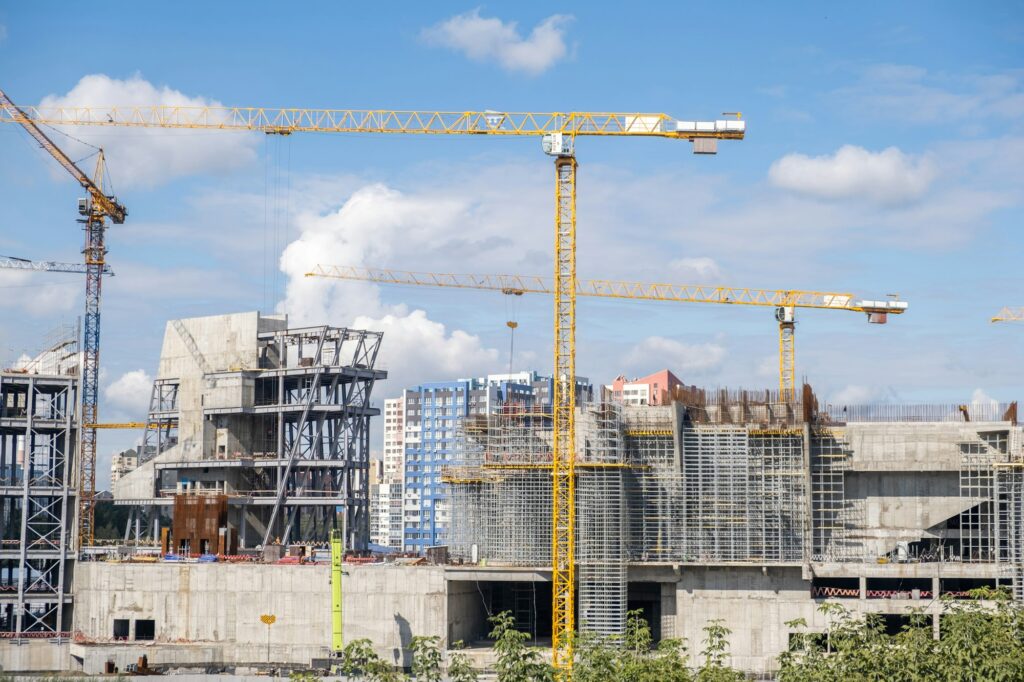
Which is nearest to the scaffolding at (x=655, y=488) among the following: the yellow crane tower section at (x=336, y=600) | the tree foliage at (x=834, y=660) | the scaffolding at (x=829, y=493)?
the scaffolding at (x=829, y=493)

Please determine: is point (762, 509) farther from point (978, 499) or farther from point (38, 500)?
point (38, 500)

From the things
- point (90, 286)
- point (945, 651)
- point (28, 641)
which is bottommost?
point (28, 641)

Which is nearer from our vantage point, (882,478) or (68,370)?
(882,478)

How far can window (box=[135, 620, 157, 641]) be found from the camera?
→ 341 feet

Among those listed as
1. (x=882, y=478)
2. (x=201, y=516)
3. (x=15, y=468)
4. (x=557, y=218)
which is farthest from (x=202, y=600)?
(x=882, y=478)

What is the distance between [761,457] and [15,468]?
64.0m

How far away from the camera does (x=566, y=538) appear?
95.8 metres

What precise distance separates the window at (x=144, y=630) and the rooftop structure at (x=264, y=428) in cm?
1200

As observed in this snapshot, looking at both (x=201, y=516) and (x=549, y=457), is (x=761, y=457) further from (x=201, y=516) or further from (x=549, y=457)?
(x=201, y=516)

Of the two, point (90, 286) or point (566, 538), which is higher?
point (90, 286)

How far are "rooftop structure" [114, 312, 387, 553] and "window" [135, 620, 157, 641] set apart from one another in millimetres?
12001

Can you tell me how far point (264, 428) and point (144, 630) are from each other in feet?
78.0

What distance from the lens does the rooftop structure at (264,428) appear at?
117 m

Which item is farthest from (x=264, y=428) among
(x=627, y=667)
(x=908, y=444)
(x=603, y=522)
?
(x=627, y=667)
